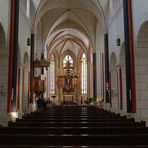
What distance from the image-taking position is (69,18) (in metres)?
24.2

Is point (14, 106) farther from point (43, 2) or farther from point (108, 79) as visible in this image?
point (43, 2)

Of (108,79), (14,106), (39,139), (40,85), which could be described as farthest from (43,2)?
(39,139)

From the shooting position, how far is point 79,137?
4.62 meters

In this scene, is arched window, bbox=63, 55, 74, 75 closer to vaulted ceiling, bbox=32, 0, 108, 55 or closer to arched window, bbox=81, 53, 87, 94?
arched window, bbox=81, 53, 87, 94

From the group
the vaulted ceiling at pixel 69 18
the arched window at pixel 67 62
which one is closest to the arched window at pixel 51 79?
the arched window at pixel 67 62

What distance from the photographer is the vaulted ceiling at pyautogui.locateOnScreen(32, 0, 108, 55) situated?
58.7 feet

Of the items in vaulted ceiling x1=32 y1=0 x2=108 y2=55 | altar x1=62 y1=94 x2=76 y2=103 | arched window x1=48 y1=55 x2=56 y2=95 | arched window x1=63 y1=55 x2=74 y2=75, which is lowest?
altar x1=62 y1=94 x2=76 y2=103

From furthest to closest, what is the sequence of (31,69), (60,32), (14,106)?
(60,32), (31,69), (14,106)

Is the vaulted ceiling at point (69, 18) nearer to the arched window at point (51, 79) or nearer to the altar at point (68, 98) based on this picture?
the arched window at point (51, 79)

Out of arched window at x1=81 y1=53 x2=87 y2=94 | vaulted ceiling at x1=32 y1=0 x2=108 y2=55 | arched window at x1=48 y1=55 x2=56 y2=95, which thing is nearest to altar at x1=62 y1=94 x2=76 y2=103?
arched window at x1=81 y1=53 x2=87 y2=94

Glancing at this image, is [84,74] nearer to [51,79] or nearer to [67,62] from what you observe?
[67,62]

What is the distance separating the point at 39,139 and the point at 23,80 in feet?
36.3

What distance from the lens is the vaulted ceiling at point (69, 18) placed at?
17906 millimetres

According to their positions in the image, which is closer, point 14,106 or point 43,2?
point 14,106
